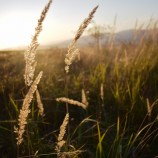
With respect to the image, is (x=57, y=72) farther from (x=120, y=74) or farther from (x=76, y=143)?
(x=76, y=143)

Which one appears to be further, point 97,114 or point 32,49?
point 97,114

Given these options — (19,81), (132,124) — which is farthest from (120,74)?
(19,81)

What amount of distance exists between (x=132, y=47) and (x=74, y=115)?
2.05m

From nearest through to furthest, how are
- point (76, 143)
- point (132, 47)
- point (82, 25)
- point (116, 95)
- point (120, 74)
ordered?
1. point (82, 25)
2. point (76, 143)
3. point (116, 95)
4. point (120, 74)
5. point (132, 47)

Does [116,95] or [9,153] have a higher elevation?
[116,95]

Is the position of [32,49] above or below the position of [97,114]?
above

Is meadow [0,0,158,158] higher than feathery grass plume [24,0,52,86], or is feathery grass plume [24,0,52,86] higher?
feathery grass plume [24,0,52,86]

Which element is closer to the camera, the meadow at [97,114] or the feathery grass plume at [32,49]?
the feathery grass plume at [32,49]

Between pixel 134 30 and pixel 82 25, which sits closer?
pixel 82 25

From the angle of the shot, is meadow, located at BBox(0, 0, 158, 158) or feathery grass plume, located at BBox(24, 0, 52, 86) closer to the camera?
feathery grass plume, located at BBox(24, 0, 52, 86)

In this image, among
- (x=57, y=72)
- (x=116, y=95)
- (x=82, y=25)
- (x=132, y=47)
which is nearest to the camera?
(x=82, y=25)

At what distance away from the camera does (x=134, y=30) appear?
4805 millimetres

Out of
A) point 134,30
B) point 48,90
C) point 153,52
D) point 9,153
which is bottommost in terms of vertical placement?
point 9,153

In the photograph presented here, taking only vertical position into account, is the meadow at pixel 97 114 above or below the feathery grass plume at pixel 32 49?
below
